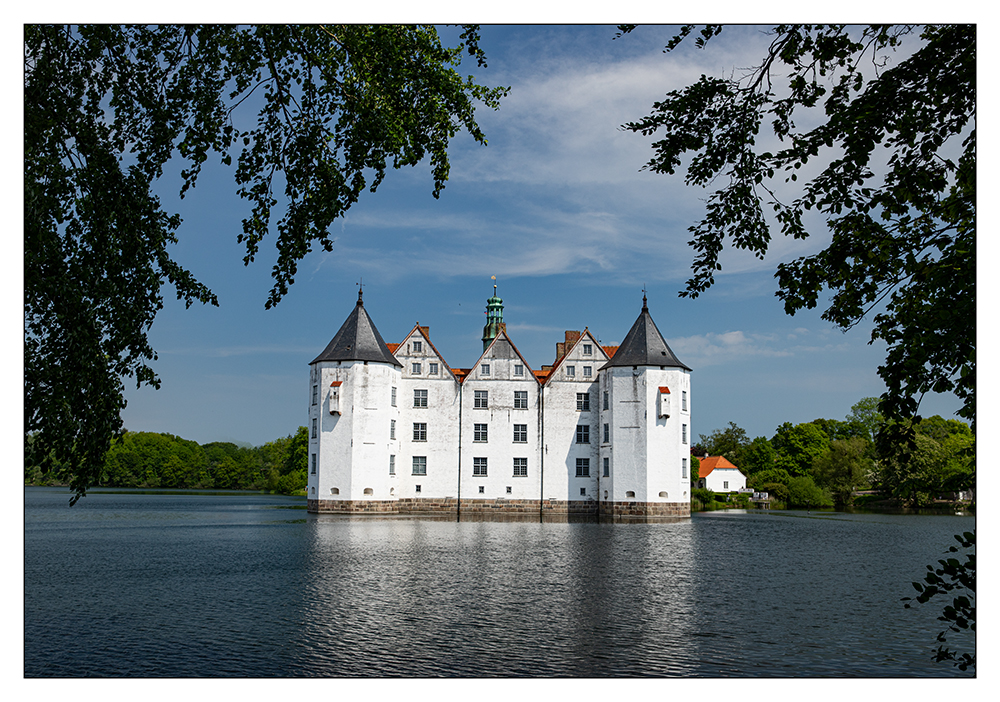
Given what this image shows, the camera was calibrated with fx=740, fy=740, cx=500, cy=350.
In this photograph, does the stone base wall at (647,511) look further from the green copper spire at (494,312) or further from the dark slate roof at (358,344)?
the green copper spire at (494,312)

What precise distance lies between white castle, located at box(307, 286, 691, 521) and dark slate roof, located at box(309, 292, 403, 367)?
7cm

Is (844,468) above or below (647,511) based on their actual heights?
above

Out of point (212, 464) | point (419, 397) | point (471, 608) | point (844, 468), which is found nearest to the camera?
point (471, 608)

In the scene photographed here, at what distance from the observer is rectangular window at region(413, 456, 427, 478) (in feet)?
128

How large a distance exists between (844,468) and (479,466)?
21917mm

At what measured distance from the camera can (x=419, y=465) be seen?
39.0 meters

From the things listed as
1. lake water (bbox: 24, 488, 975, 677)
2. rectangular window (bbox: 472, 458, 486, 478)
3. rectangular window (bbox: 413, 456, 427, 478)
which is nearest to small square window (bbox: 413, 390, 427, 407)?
rectangular window (bbox: 413, 456, 427, 478)

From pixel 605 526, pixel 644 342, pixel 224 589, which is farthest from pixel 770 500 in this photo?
pixel 224 589

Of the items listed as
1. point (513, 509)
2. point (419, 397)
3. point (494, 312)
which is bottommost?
point (513, 509)

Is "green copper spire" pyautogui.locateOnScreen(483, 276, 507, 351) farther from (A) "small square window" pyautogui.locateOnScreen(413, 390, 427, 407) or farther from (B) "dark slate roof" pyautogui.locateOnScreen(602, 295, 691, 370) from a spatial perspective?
(B) "dark slate roof" pyautogui.locateOnScreen(602, 295, 691, 370)

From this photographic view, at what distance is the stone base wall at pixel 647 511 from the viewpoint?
116 feet

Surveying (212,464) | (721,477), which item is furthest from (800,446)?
(212,464)

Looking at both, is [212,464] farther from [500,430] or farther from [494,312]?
[500,430]

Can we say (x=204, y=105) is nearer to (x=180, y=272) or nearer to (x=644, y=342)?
(x=180, y=272)
